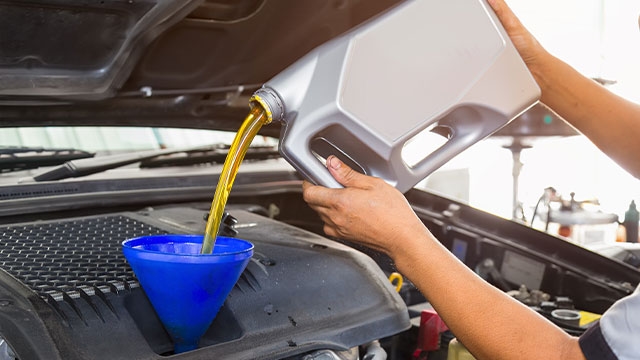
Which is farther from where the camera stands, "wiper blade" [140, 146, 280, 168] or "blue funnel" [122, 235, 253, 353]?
"wiper blade" [140, 146, 280, 168]

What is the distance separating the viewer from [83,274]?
95cm

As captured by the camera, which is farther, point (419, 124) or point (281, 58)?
point (281, 58)

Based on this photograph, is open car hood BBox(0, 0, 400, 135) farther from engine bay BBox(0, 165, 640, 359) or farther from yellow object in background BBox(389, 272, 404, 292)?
yellow object in background BBox(389, 272, 404, 292)

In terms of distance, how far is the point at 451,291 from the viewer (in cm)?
88

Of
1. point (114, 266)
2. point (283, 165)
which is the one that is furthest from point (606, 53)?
point (114, 266)

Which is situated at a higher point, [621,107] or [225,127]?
[621,107]

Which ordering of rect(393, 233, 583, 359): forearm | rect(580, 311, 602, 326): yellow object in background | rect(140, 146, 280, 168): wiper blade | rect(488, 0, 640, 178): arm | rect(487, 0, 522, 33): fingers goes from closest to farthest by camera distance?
rect(393, 233, 583, 359): forearm < rect(487, 0, 522, 33): fingers < rect(488, 0, 640, 178): arm < rect(580, 311, 602, 326): yellow object in background < rect(140, 146, 280, 168): wiper blade

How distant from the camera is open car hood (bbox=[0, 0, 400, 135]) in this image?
3.66ft

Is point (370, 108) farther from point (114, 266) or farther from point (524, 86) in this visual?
point (114, 266)

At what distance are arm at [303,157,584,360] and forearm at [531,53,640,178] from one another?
50 cm

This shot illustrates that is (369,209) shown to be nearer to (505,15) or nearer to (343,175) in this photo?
(343,175)

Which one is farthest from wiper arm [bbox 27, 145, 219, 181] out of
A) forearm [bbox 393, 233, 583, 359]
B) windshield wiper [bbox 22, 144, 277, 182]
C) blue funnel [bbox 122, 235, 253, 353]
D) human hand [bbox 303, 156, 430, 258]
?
forearm [bbox 393, 233, 583, 359]

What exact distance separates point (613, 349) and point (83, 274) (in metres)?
0.76

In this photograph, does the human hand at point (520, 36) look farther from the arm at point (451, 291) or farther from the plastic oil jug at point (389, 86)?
the arm at point (451, 291)
